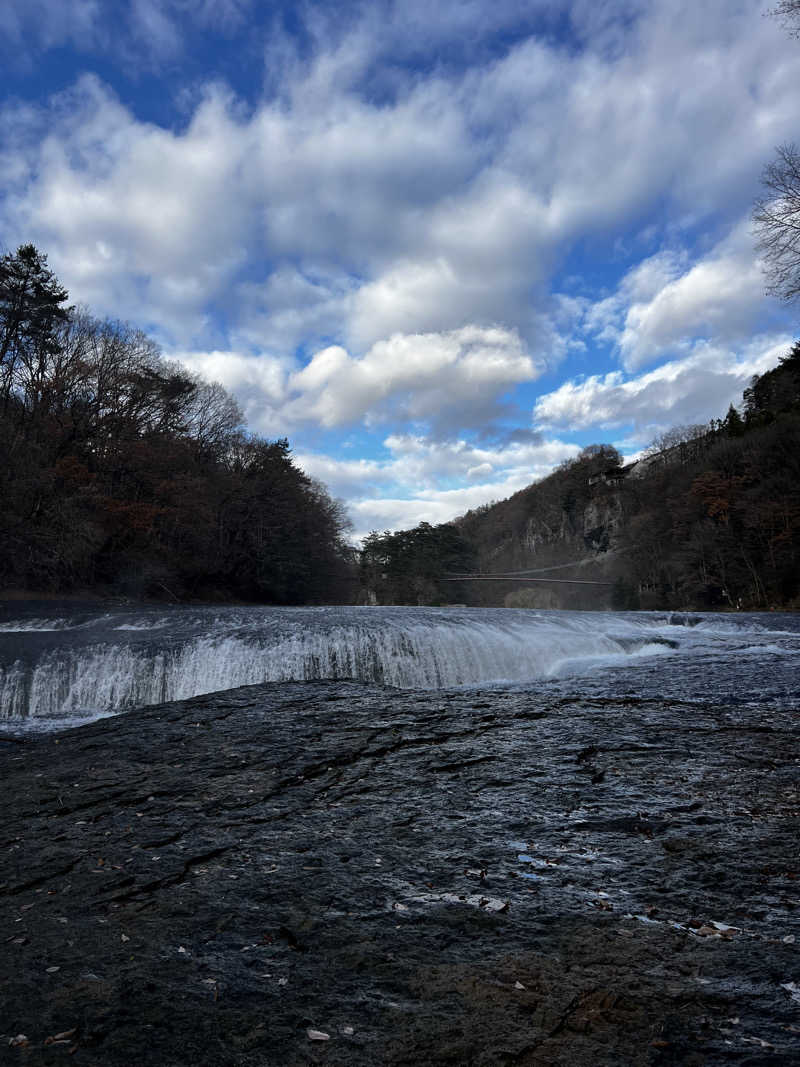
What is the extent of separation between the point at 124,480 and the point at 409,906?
3374 cm

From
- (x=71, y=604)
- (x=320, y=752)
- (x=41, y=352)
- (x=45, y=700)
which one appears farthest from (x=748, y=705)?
(x=41, y=352)

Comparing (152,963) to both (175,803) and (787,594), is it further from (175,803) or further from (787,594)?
(787,594)

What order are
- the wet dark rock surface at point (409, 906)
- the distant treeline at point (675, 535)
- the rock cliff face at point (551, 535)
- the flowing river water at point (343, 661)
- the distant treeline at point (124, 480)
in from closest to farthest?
the wet dark rock surface at point (409, 906) < the flowing river water at point (343, 661) < the distant treeline at point (124, 480) < the distant treeline at point (675, 535) < the rock cliff face at point (551, 535)

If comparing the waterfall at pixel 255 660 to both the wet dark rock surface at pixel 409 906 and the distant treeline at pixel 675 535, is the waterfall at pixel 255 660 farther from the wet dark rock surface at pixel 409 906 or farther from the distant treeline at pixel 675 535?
the distant treeline at pixel 675 535

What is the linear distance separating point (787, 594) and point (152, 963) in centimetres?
3435

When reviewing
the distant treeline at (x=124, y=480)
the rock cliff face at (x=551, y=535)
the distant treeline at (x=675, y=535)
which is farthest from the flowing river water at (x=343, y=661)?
the rock cliff face at (x=551, y=535)

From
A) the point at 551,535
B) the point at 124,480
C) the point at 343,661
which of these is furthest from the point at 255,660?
the point at 551,535

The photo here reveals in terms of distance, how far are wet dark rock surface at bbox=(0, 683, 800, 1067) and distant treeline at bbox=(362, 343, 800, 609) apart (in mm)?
30179

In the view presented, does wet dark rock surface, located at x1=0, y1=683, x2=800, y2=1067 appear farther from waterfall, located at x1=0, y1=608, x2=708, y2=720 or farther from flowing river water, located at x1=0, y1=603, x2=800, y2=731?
waterfall, located at x1=0, y1=608, x2=708, y2=720

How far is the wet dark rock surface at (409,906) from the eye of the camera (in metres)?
1.99

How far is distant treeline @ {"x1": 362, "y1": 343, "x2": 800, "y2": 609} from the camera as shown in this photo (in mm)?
31672

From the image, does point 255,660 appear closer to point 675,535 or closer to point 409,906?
point 409,906

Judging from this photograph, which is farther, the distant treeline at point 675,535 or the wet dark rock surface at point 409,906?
the distant treeline at point 675,535

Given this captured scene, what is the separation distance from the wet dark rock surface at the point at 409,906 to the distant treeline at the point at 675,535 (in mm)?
30179
